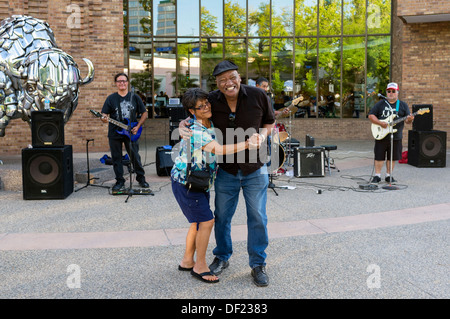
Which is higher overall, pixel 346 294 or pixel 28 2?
pixel 28 2

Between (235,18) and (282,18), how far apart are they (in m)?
1.98

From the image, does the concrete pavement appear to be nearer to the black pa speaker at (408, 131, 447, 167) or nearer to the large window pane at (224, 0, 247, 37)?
the black pa speaker at (408, 131, 447, 167)

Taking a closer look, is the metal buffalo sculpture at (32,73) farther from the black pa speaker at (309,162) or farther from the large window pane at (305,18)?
the large window pane at (305,18)

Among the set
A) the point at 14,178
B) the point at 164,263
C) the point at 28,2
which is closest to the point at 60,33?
the point at 28,2

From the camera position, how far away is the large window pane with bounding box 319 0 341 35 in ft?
67.7

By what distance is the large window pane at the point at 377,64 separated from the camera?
66.4 feet

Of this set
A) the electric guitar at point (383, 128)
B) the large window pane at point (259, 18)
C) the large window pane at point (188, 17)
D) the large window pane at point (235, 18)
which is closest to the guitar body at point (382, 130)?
the electric guitar at point (383, 128)

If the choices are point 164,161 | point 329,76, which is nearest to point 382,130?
point 164,161

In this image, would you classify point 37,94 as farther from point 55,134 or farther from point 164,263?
point 164,263

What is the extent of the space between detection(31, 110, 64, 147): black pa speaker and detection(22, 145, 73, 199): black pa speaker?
0.76 ft

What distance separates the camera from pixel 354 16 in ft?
67.4

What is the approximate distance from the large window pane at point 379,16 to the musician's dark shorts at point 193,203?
58.7 ft

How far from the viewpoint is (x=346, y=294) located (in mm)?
4203
